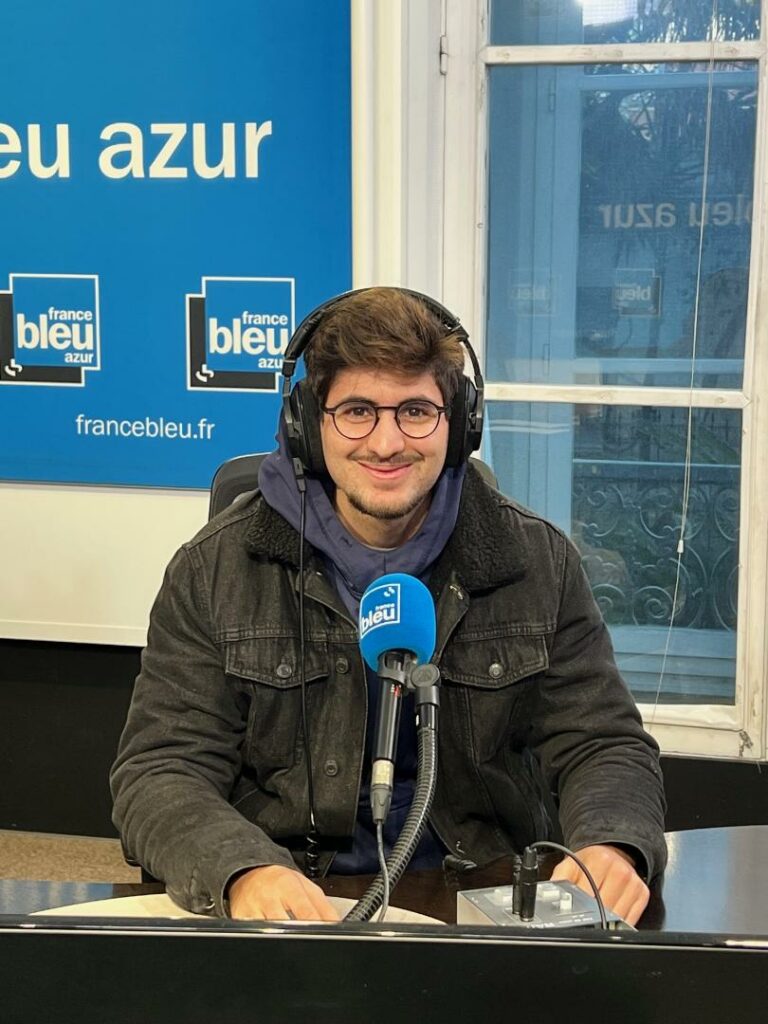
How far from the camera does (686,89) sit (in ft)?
8.34

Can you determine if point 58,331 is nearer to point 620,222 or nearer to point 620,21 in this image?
point 620,222

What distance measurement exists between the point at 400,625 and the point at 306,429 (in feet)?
1.93

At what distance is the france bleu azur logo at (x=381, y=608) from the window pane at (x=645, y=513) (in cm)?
181

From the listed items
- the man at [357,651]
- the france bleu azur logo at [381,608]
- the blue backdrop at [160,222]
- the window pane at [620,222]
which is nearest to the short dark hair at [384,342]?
→ the man at [357,651]

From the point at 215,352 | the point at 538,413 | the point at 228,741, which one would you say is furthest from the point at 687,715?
the point at 228,741

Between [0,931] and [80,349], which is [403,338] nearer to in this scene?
[0,931]

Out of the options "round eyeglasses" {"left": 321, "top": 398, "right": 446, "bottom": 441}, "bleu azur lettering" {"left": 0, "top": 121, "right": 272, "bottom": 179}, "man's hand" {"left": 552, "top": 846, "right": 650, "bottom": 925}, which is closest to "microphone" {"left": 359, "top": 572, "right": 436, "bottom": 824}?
"man's hand" {"left": 552, "top": 846, "right": 650, "bottom": 925}

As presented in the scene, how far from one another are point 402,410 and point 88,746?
Result: 6.16 feet

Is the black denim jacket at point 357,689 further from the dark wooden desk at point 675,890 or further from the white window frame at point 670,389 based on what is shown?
the white window frame at point 670,389

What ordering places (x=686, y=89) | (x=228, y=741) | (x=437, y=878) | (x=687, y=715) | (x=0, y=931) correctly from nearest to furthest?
(x=0, y=931) → (x=437, y=878) → (x=228, y=741) → (x=686, y=89) → (x=687, y=715)

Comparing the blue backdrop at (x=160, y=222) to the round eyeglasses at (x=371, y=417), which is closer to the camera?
the round eyeglasses at (x=371, y=417)

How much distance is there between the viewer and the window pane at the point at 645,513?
8.77 ft

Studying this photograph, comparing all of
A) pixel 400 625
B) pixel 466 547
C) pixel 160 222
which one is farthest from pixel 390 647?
pixel 160 222

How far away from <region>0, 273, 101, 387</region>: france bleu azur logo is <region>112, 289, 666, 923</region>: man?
4.33 feet
